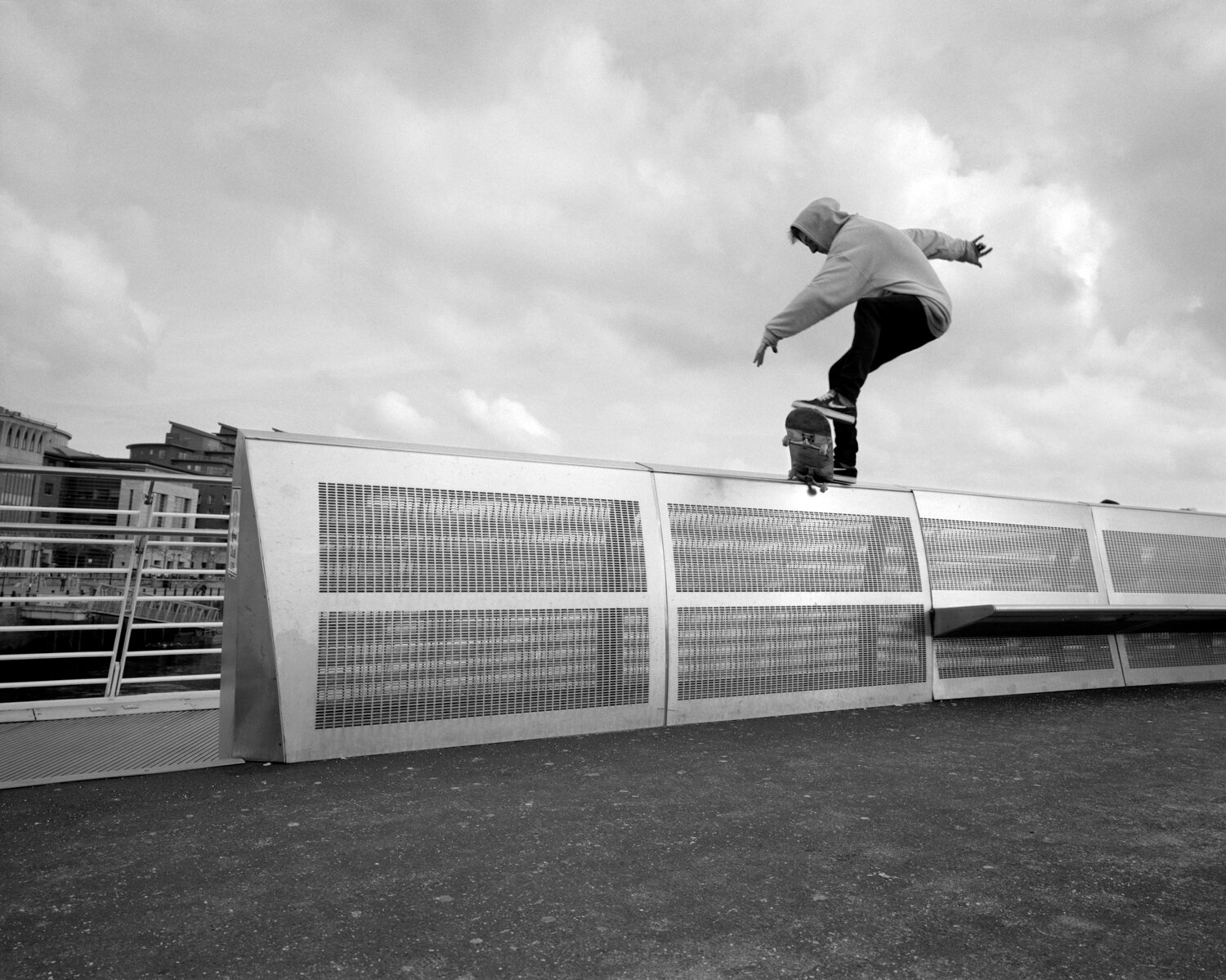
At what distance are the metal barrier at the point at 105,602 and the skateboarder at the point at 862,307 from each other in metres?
2.86

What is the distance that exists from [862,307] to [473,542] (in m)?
2.27

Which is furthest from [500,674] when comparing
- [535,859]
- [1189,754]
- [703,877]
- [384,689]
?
[1189,754]

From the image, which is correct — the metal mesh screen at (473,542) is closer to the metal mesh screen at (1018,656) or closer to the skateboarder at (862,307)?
the skateboarder at (862,307)

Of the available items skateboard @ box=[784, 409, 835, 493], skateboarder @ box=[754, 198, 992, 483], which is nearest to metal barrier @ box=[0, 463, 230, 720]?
skateboard @ box=[784, 409, 835, 493]

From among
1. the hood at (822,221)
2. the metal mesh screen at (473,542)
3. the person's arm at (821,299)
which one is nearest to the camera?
the metal mesh screen at (473,542)

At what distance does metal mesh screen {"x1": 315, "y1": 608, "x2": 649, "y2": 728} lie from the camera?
9.71 feet

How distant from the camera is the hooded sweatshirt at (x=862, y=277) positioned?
4004mm

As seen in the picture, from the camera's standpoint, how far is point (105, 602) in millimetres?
42406

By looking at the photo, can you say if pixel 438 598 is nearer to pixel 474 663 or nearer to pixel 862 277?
pixel 474 663

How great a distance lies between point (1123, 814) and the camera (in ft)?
6.83

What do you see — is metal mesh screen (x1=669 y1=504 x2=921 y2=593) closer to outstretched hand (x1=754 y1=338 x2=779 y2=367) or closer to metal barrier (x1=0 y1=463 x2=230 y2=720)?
outstretched hand (x1=754 y1=338 x2=779 y2=367)

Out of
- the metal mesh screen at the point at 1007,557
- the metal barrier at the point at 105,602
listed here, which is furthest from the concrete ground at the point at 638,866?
the metal mesh screen at the point at 1007,557

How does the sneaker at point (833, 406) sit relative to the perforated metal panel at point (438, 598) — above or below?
above

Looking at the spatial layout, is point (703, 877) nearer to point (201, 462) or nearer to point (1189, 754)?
point (1189, 754)
